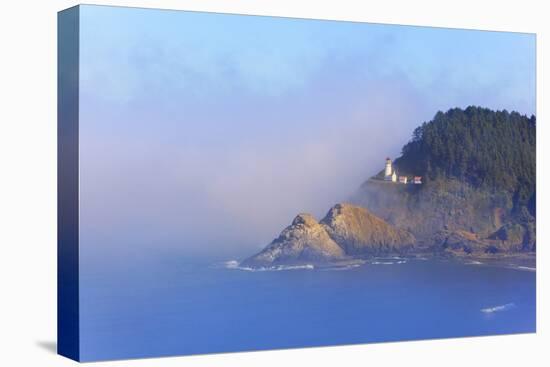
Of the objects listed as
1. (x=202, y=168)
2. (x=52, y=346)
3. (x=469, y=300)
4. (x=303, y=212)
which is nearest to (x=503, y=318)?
(x=469, y=300)

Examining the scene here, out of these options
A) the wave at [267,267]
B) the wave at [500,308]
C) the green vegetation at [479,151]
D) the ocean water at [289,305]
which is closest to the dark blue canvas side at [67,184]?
the ocean water at [289,305]

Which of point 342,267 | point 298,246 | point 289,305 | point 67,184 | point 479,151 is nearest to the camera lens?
point 67,184

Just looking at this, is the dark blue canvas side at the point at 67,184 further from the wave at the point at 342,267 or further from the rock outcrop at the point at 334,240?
the wave at the point at 342,267

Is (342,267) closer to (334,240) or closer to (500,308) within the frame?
(334,240)

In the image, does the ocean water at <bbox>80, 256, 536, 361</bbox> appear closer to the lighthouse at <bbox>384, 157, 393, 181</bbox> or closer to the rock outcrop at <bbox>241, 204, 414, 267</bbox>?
the rock outcrop at <bbox>241, 204, 414, 267</bbox>

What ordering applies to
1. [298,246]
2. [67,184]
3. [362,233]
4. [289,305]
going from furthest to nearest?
[362,233] < [298,246] < [289,305] < [67,184]

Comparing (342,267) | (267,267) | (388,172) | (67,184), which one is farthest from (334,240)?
(67,184)

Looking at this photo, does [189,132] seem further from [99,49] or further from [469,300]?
[469,300]
